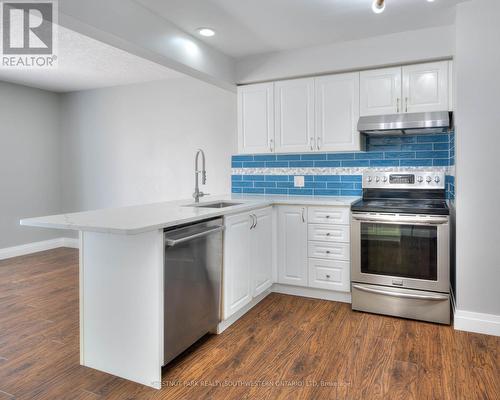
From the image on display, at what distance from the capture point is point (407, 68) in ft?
10.5

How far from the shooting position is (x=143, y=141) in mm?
5105

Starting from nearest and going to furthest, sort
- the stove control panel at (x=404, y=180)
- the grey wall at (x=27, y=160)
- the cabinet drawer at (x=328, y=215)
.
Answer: the cabinet drawer at (x=328, y=215)
the stove control panel at (x=404, y=180)
the grey wall at (x=27, y=160)

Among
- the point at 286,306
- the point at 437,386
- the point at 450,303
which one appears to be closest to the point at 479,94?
the point at 450,303

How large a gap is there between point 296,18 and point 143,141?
292 centimetres

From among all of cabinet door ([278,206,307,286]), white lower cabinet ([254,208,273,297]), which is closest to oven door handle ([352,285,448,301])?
cabinet door ([278,206,307,286])

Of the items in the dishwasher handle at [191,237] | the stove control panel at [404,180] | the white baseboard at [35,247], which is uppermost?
the stove control panel at [404,180]

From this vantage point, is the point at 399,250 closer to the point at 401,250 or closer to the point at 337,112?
the point at 401,250

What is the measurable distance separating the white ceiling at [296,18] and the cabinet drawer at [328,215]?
1504 mm

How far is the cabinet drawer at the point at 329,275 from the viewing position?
3.26m

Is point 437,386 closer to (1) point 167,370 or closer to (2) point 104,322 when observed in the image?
(1) point 167,370

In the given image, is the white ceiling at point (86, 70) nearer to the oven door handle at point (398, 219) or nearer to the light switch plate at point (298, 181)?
the light switch plate at point (298, 181)

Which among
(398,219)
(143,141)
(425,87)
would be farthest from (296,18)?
(143,141)

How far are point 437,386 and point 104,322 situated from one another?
1.86 meters

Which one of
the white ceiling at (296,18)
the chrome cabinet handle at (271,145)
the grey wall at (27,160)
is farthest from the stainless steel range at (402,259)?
the grey wall at (27,160)
